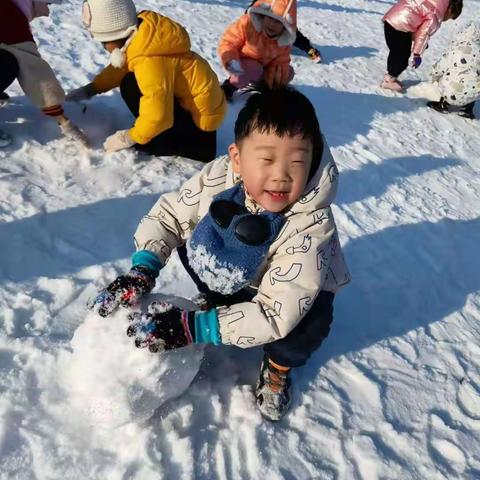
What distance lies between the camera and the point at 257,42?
13.9 feet

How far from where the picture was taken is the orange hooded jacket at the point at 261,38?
399 cm

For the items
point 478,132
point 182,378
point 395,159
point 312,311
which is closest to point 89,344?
point 182,378

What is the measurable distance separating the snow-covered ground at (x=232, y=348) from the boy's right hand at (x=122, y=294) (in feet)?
0.17

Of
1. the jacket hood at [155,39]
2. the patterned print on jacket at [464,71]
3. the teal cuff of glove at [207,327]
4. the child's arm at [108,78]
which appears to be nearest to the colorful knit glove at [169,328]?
the teal cuff of glove at [207,327]

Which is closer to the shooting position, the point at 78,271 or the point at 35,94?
the point at 78,271

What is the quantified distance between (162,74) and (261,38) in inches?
70.7

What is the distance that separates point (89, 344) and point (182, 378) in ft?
1.10


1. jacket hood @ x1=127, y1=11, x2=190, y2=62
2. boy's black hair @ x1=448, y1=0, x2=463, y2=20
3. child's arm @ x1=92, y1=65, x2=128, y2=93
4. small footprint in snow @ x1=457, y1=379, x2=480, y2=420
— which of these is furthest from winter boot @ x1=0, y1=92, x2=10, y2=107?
boy's black hair @ x1=448, y1=0, x2=463, y2=20

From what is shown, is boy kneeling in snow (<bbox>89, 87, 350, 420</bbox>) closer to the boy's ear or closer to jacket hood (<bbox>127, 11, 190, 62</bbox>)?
the boy's ear

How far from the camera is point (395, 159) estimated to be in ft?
13.0

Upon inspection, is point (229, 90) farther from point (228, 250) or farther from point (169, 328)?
point (169, 328)

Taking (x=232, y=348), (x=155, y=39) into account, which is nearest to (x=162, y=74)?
(x=155, y=39)

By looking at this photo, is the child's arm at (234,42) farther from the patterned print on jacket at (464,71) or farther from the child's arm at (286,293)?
the child's arm at (286,293)

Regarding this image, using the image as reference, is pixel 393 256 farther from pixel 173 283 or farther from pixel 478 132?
pixel 478 132
